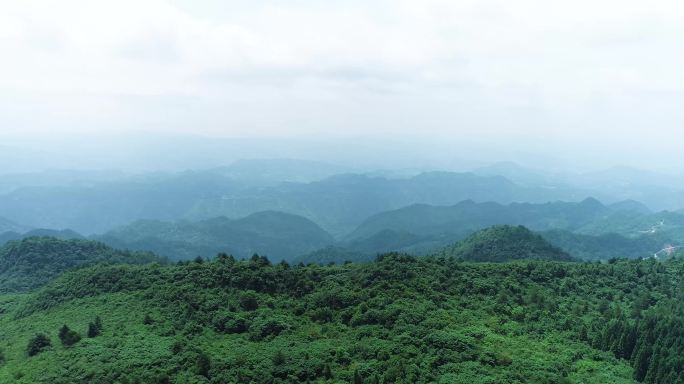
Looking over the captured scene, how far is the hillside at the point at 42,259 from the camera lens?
83375 mm

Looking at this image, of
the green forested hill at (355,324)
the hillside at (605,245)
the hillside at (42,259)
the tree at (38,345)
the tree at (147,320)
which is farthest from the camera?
the hillside at (605,245)

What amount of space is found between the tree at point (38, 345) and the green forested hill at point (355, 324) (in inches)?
7.8

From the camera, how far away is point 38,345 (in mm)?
40062

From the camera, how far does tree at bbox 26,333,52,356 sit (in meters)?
39.8

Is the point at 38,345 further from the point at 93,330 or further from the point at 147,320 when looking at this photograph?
the point at 147,320

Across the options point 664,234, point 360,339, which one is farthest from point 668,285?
point 664,234

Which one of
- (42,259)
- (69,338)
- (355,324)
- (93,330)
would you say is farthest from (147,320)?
(42,259)

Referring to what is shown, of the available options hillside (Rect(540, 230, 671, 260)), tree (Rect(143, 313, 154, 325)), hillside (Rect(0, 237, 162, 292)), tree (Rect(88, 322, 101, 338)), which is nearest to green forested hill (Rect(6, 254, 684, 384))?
tree (Rect(143, 313, 154, 325))

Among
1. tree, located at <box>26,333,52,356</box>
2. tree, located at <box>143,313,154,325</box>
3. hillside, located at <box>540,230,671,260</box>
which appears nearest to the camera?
tree, located at <box>26,333,52,356</box>

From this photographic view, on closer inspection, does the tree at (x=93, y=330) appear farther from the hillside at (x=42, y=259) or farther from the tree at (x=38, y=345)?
the hillside at (x=42, y=259)

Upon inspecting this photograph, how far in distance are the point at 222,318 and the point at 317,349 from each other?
10579mm

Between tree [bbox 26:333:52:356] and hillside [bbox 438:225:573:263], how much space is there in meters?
77.2

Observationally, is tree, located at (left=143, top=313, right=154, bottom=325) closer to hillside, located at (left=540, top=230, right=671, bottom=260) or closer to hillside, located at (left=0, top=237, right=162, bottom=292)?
hillside, located at (left=0, top=237, right=162, bottom=292)

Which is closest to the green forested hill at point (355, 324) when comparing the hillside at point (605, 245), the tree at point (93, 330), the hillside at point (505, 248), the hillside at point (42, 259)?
the tree at point (93, 330)
